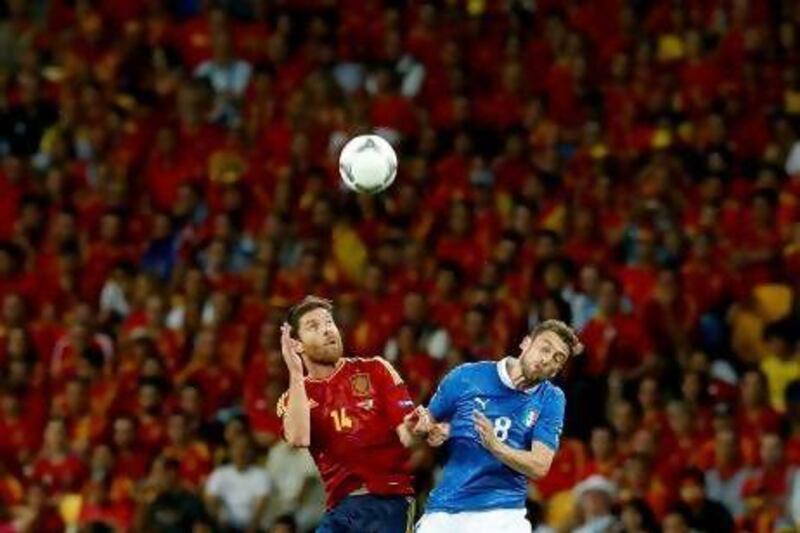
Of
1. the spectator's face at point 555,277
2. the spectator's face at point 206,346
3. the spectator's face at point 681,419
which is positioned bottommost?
the spectator's face at point 681,419

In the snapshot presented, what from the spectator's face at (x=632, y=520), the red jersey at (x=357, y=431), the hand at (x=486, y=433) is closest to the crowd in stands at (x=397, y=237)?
the spectator's face at (x=632, y=520)

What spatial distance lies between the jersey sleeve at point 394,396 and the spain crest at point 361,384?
0.06 m

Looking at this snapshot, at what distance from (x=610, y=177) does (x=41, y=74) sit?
5399 mm

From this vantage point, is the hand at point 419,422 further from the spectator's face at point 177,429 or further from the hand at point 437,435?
the spectator's face at point 177,429

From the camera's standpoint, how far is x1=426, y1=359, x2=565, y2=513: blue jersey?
10781 mm

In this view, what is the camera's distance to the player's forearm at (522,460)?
10523mm

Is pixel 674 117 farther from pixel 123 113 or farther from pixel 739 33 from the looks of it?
pixel 123 113

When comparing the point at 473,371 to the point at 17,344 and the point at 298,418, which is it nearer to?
the point at 298,418

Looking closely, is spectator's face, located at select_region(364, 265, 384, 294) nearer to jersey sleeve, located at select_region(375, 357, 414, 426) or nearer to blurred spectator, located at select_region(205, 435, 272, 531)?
blurred spectator, located at select_region(205, 435, 272, 531)

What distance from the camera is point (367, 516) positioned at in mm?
10719

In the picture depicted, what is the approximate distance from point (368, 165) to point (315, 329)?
156 centimetres

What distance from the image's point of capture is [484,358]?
50.0 ft

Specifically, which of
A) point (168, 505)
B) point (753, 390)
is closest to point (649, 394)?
point (753, 390)

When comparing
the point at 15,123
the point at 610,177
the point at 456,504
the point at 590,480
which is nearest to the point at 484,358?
the point at 590,480
